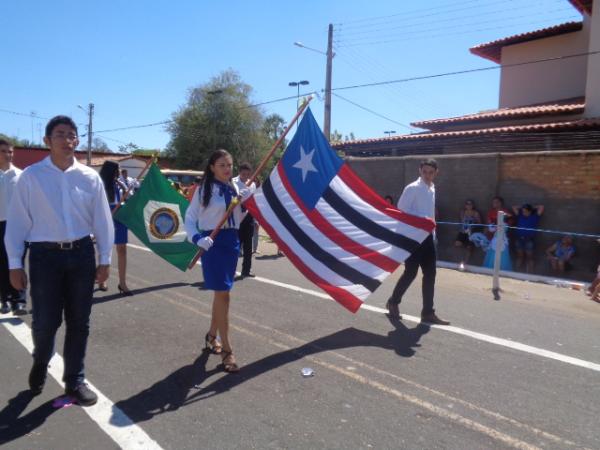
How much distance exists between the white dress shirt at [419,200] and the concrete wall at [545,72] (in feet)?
50.6

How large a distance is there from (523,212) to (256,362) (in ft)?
27.6

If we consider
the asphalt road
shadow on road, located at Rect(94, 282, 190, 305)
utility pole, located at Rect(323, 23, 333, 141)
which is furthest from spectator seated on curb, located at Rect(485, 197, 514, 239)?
utility pole, located at Rect(323, 23, 333, 141)

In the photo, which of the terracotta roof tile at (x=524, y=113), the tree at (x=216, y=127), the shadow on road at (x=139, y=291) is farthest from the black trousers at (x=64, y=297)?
the tree at (x=216, y=127)

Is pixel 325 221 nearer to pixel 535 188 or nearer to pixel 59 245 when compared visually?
pixel 59 245

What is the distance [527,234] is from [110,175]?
845cm

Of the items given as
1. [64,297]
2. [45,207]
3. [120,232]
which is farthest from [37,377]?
[120,232]

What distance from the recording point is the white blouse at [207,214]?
4.54 meters

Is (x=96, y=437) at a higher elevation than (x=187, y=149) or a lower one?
lower

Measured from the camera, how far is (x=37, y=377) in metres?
3.85

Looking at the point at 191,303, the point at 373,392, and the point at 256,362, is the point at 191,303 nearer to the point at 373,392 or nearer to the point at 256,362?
the point at 256,362

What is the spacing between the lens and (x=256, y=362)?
184 inches

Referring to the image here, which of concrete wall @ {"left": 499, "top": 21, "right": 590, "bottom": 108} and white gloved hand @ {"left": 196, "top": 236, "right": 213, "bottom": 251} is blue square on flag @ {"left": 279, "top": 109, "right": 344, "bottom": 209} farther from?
concrete wall @ {"left": 499, "top": 21, "right": 590, "bottom": 108}

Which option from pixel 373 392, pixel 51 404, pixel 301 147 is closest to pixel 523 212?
pixel 301 147

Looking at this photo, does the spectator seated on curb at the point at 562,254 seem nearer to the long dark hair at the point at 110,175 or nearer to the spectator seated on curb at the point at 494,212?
the spectator seated on curb at the point at 494,212
